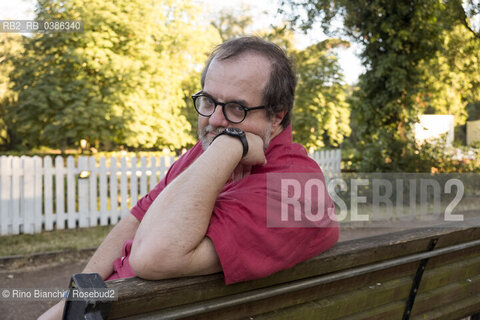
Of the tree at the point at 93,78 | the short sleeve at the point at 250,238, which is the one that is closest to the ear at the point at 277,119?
the short sleeve at the point at 250,238

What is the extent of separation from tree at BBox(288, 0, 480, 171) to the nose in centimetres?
1063

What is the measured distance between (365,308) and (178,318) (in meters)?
0.86

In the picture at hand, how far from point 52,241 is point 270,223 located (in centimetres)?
732

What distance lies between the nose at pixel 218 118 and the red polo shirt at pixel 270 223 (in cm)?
22

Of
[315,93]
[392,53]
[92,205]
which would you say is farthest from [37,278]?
[315,93]

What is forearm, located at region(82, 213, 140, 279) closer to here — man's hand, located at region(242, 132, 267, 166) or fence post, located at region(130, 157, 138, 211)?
man's hand, located at region(242, 132, 267, 166)

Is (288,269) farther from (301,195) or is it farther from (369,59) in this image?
(369,59)

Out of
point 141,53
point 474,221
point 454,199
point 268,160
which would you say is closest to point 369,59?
point 454,199

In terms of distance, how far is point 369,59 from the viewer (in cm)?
1253

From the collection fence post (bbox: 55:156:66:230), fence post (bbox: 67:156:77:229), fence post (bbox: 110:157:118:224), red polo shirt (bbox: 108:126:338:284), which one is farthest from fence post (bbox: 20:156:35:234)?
red polo shirt (bbox: 108:126:338:284)

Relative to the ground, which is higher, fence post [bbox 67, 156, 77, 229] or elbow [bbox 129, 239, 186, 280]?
elbow [bbox 129, 239, 186, 280]

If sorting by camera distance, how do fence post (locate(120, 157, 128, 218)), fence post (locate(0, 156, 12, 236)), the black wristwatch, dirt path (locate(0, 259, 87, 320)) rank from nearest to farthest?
1. the black wristwatch
2. dirt path (locate(0, 259, 87, 320))
3. fence post (locate(0, 156, 12, 236))
4. fence post (locate(120, 157, 128, 218))

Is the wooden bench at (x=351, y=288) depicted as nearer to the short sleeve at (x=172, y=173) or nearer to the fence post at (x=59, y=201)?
the short sleeve at (x=172, y=173)

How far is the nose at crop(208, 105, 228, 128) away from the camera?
5.70 feet
